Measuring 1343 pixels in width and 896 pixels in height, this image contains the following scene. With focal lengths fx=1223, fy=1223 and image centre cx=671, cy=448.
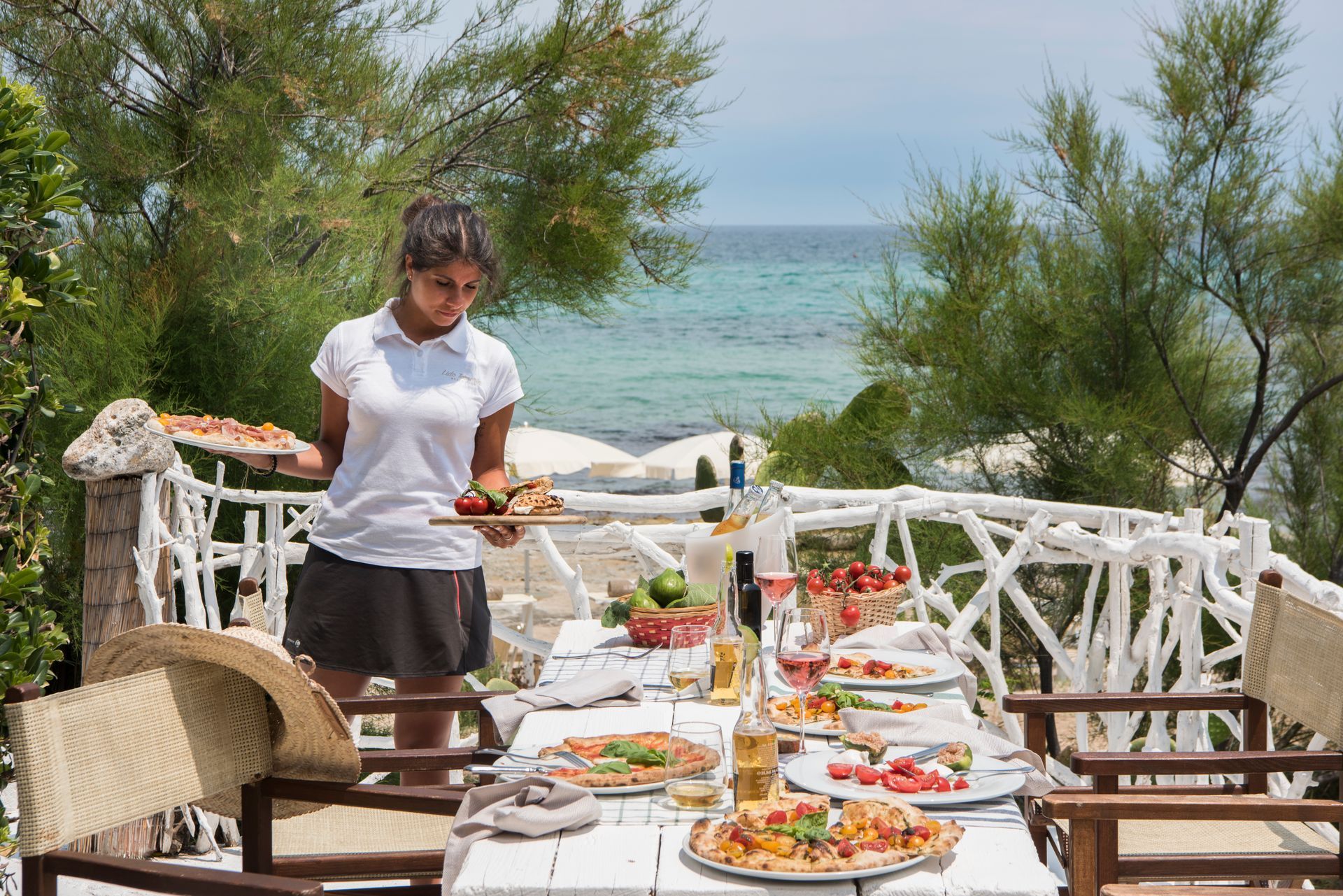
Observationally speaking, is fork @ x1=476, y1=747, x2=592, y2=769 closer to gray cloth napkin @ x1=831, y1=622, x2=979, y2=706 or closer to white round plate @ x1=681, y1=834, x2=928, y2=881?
white round plate @ x1=681, y1=834, x2=928, y2=881

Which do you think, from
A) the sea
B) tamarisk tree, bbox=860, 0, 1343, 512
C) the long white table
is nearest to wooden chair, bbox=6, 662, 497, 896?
the long white table

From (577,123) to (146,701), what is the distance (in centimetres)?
499

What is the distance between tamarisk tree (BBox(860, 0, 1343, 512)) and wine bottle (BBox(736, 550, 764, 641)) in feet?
12.4

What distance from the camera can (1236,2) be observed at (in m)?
5.19

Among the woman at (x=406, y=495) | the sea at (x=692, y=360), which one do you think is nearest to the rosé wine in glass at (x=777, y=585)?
the woman at (x=406, y=495)

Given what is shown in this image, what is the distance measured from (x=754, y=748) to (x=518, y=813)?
244 mm

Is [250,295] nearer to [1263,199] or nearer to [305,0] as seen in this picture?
[305,0]

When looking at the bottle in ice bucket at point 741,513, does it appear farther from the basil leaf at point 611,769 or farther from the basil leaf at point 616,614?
the basil leaf at point 611,769


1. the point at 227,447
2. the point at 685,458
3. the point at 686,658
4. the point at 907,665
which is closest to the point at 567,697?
the point at 686,658

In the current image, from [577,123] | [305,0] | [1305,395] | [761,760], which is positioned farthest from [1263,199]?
[761,760]

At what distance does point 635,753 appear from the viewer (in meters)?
1.37

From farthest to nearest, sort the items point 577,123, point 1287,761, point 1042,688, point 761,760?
1. point 577,123
2. point 1042,688
3. point 1287,761
4. point 761,760

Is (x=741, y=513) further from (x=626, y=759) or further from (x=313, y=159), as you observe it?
(x=313, y=159)

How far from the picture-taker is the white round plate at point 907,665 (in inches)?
69.1
